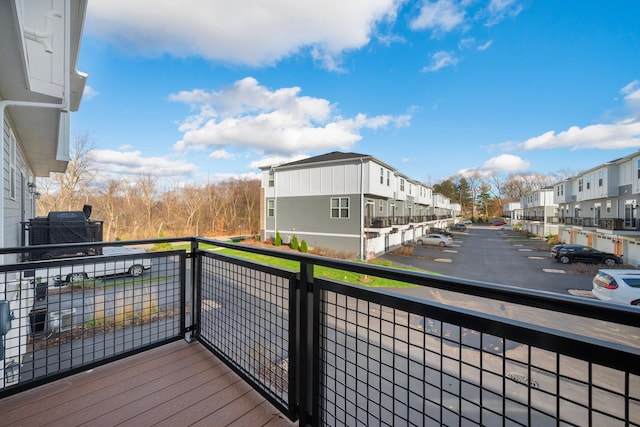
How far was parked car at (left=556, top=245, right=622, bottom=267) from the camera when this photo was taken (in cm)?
1445

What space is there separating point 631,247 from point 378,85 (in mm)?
16024

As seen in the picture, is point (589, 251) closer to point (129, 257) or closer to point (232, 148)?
point (129, 257)

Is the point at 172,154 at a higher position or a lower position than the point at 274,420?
higher

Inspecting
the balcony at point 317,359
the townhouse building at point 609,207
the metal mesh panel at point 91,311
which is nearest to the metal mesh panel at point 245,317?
the balcony at point 317,359

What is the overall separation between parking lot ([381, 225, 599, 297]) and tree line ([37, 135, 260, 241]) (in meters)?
15.1

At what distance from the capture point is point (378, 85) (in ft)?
52.7

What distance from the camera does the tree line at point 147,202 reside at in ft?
46.4

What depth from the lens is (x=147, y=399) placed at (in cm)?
180

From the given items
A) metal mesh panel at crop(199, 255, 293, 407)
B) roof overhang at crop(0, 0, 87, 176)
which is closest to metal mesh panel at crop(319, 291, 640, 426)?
metal mesh panel at crop(199, 255, 293, 407)

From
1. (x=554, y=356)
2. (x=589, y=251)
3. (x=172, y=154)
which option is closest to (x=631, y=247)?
(x=589, y=251)

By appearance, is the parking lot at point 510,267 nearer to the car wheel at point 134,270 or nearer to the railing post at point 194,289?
the railing post at point 194,289

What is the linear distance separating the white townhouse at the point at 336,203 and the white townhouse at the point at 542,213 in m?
18.2

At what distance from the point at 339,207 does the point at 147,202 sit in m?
14.0

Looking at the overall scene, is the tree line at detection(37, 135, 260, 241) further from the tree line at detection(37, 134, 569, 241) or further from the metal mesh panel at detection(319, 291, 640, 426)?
the metal mesh panel at detection(319, 291, 640, 426)
